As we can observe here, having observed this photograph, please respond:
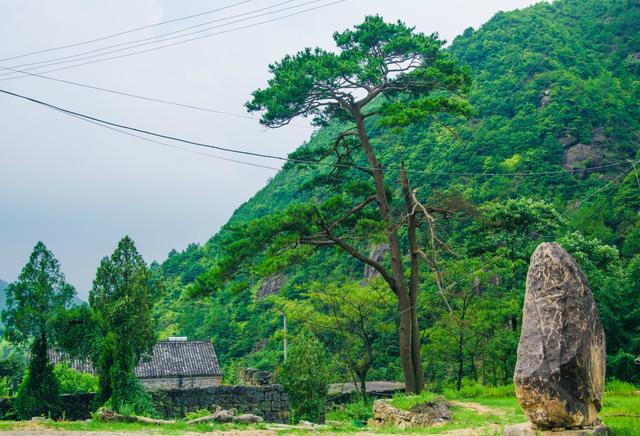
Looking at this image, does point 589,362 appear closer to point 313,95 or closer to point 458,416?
point 458,416

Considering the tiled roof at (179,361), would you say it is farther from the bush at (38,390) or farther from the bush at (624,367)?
the bush at (624,367)

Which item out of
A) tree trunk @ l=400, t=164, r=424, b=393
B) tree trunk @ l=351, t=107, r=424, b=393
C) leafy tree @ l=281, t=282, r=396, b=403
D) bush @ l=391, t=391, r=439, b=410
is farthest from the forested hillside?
bush @ l=391, t=391, r=439, b=410

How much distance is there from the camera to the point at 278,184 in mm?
55562

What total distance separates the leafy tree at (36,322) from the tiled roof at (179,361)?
16757 millimetres

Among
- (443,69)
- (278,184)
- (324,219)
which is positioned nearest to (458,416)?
(324,219)

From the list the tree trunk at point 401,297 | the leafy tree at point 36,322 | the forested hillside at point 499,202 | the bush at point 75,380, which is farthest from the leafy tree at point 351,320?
the leafy tree at point 36,322

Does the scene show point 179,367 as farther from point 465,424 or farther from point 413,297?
point 465,424

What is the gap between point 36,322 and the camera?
1520cm

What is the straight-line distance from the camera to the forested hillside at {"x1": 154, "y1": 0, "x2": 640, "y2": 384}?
69.4 feet

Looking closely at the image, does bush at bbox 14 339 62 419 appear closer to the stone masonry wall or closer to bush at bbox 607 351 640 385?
the stone masonry wall

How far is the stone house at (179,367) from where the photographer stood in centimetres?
3222

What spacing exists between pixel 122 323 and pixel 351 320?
460 inches

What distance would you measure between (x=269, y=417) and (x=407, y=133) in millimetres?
A: 30159

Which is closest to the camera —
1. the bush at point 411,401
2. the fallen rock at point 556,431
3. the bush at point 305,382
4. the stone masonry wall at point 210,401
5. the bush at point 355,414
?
the fallen rock at point 556,431
